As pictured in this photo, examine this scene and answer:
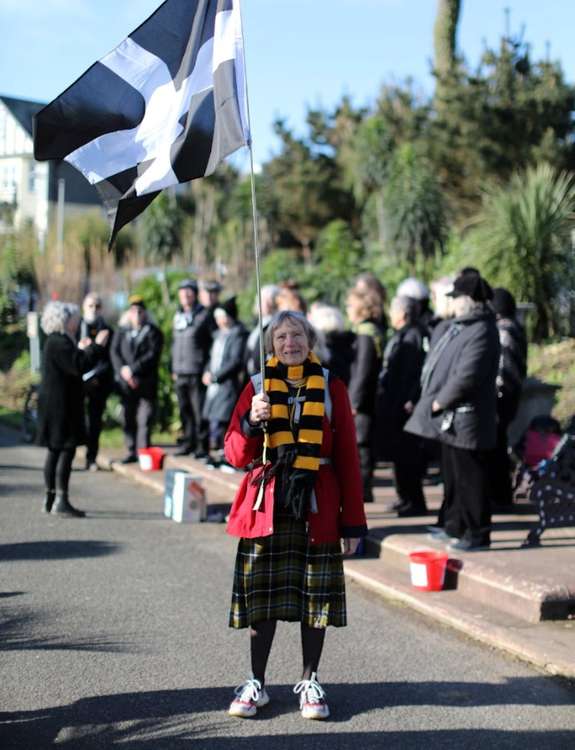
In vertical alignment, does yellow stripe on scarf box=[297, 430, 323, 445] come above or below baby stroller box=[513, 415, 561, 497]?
above

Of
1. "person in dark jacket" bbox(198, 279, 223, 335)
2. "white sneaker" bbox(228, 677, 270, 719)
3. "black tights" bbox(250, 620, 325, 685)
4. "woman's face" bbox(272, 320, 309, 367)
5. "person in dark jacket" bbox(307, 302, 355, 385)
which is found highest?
"person in dark jacket" bbox(198, 279, 223, 335)

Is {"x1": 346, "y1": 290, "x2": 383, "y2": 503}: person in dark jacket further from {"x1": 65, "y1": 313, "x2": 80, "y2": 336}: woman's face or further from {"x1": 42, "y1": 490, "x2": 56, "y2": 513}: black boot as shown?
{"x1": 42, "y1": 490, "x2": 56, "y2": 513}: black boot

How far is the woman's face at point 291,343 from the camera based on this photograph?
475 centimetres

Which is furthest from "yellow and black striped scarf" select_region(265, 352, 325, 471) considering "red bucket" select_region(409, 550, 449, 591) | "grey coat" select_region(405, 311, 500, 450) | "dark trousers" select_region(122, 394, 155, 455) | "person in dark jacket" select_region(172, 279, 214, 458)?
"dark trousers" select_region(122, 394, 155, 455)

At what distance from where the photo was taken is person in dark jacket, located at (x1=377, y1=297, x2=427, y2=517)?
888 centimetres

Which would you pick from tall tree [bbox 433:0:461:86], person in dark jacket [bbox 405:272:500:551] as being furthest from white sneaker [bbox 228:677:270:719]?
tall tree [bbox 433:0:461:86]

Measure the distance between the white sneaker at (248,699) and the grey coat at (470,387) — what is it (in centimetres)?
306

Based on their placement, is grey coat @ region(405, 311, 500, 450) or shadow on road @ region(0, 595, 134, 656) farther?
grey coat @ region(405, 311, 500, 450)

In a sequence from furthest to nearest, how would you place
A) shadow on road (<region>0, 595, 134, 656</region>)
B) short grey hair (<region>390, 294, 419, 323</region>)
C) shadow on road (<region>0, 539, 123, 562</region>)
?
short grey hair (<region>390, 294, 419, 323</region>)
shadow on road (<region>0, 539, 123, 562</region>)
shadow on road (<region>0, 595, 134, 656</region>)

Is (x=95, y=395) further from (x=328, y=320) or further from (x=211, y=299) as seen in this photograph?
(x=328, y=320)

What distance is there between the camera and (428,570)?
687cm

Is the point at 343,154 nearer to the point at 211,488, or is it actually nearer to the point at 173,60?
the point at 211,488

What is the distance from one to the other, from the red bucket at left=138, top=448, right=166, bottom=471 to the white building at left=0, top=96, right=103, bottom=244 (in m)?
3.58

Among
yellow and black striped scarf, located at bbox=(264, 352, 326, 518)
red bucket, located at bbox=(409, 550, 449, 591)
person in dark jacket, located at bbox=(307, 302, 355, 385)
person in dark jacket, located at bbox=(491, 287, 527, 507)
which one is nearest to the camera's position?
yellow and black striped scarf, located at bbox=(264, 352, 326, 518)
